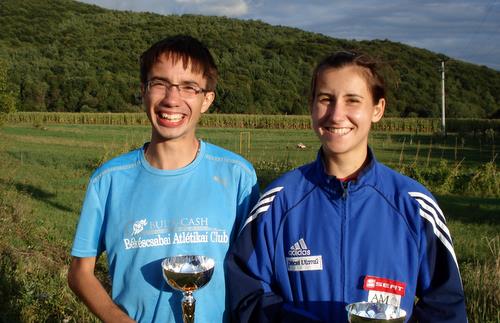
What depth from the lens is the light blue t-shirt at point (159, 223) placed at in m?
2.63

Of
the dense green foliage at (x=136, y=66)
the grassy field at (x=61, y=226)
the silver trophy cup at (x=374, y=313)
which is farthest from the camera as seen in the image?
the dense green foliage at (x=136, y=66)

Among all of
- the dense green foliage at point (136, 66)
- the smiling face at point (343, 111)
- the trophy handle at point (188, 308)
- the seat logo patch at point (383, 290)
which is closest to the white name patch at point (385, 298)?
the seat logo patch at point (383, 290)

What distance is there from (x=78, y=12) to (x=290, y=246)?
142 meters

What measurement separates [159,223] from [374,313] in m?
0.92

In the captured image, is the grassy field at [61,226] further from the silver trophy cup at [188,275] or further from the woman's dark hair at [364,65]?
the woman's dark hair at [364,65]

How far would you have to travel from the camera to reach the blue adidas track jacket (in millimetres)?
2473

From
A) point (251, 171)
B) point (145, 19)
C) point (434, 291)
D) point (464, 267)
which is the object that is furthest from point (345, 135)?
point (145, 19)

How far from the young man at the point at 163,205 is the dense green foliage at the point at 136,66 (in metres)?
78.1

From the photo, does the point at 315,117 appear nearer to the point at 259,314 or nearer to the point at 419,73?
the point at 259,314

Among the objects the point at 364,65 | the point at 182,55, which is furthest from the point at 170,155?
the point at 364,65

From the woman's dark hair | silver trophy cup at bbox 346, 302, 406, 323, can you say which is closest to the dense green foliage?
the woman's dark hair

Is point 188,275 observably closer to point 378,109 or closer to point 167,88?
point 167,88

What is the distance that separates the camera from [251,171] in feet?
9.27

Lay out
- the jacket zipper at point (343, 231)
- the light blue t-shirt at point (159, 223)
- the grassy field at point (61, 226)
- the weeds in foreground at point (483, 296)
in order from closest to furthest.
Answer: the jacket zipper at point (343, 231) → the light blue t-shirt at point (159, 223) → the grassy field at point (61, 226) → the weeds in foreground at point (483, 296)
